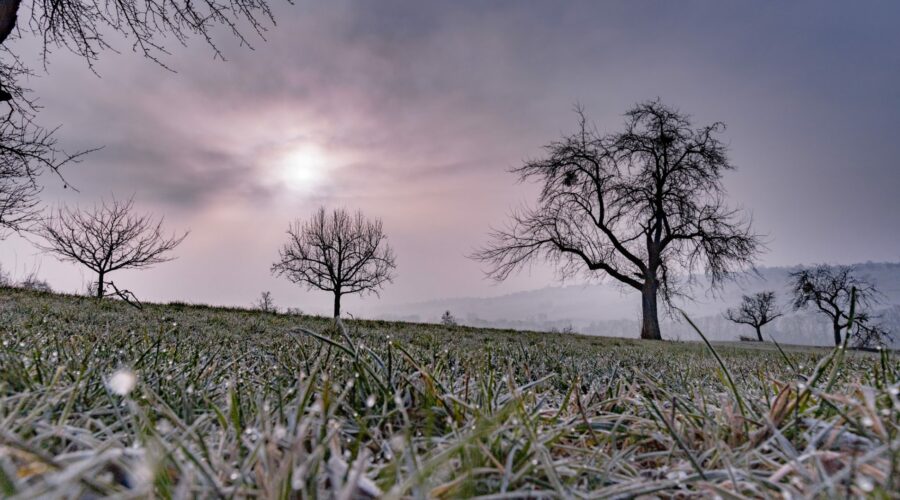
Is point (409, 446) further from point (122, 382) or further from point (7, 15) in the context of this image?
point (7, 15)

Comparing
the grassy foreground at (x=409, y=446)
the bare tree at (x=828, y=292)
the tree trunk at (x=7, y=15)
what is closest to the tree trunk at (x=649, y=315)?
the grassy foreground at (x=409, y=446)

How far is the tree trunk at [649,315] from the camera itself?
18.9m

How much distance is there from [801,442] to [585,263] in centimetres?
2065

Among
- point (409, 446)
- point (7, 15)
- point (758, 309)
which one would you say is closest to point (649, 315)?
point (409, 446)

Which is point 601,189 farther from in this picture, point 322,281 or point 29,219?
point 29,219

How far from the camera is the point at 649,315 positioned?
62.3 ft

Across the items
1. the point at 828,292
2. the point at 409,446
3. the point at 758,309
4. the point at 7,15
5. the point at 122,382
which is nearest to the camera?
the point at 409,446

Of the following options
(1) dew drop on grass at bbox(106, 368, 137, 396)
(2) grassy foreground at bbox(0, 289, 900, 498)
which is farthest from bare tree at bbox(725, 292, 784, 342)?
(1) dew drop on grass at bbox(106, 368, 137, 396)

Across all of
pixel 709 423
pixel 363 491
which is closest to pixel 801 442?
pixel 709 423

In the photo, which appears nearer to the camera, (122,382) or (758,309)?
(122,382)

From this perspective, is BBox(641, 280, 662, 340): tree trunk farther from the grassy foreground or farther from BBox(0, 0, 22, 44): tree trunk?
BBox(0, 0, 22, 44): tree trunk

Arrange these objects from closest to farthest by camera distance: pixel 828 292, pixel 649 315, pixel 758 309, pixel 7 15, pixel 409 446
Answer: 1. pixel 409 446
2. pixel 7 15
3. pixel 649 315
4. pixel 828 292
5. pixel 758 309

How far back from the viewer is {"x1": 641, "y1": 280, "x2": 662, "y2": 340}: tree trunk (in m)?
18.9

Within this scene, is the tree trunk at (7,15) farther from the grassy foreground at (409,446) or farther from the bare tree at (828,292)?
the bare tree at (828,292)
